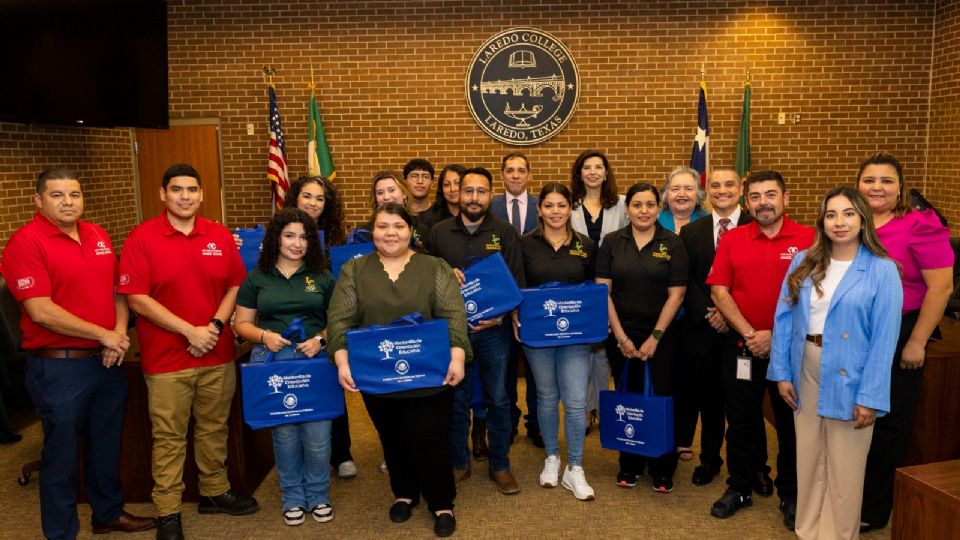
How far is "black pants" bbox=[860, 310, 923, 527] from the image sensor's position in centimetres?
311

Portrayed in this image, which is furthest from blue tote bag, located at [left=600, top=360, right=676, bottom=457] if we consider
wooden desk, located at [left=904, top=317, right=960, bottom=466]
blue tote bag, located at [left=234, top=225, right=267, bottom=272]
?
blue tote bag, located at [left=234, top=225, right=267, bottom=272]

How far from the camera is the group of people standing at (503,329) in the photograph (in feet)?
9.45

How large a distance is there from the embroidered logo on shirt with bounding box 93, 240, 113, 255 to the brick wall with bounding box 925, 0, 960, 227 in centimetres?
702

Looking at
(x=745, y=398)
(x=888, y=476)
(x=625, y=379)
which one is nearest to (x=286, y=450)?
(x=625, y=379)

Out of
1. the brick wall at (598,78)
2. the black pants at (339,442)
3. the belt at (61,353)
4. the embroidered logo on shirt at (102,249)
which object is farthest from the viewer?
the brick wall at (598,78)

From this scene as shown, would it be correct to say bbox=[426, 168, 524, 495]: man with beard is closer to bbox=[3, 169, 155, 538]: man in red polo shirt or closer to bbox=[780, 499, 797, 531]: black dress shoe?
bbox=[780, 499, 797, 531]: black dress shoe

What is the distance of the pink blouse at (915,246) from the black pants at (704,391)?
0.87 metres

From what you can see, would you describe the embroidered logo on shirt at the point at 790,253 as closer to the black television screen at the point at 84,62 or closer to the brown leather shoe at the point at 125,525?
the brown leather shoe at the point at 125,525

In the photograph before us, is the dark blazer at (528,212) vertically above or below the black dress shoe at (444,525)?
above

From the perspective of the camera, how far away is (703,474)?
3867mm

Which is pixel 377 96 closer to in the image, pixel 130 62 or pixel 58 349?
pixel 130 62

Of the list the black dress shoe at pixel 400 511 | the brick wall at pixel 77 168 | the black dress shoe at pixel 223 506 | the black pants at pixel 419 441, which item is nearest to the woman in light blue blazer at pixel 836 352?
the black pants at pixel 419 441

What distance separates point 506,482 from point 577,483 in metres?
0.38

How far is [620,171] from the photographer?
23.5 feet
